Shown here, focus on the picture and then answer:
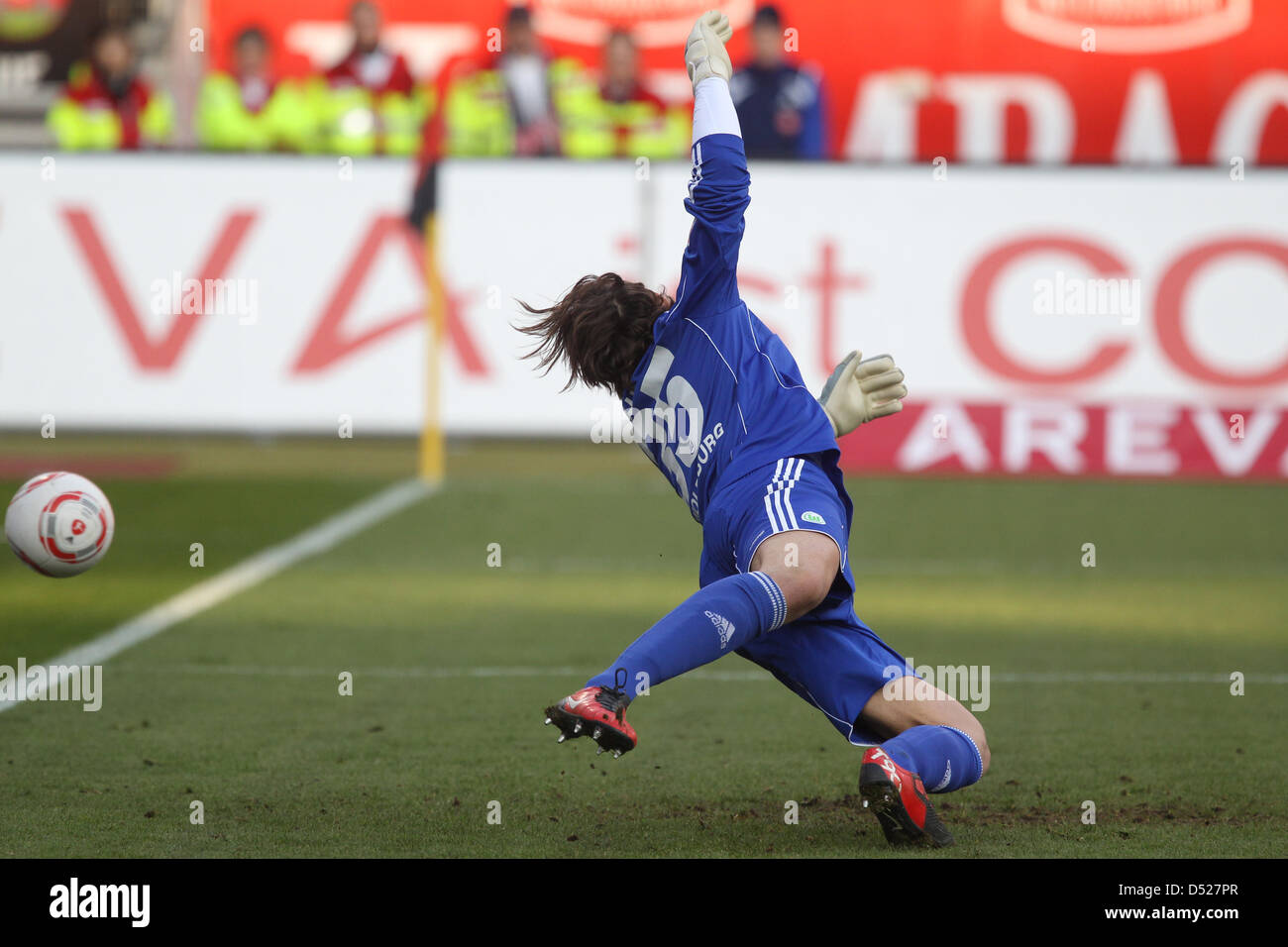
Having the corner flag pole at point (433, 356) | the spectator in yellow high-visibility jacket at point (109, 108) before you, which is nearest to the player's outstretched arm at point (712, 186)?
the corner flag pole at point (433, 356)

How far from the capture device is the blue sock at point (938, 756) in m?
4.51

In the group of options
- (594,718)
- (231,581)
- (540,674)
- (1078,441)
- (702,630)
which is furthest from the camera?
(1078,441)

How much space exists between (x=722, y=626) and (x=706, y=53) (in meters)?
1.48

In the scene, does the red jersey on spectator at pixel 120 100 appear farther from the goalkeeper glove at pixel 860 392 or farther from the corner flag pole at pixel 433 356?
the goalkeeper glove at pixel 860 392

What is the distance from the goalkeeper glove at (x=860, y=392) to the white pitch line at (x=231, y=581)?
9.93 feet

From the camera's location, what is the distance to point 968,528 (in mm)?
11156

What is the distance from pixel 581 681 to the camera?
688 cm

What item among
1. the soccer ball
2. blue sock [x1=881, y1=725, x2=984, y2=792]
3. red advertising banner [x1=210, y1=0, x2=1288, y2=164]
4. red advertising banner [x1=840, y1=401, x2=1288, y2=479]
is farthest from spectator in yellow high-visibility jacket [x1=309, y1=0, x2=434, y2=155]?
blue sock [x1=881, y1=725, x2=984, y2=792]

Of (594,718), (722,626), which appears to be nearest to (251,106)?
(722,626)

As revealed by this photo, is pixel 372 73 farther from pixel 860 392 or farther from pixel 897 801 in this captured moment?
pixel 897 801

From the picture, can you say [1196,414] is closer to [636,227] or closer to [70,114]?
[636,227]

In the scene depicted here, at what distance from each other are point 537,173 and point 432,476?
2279mm

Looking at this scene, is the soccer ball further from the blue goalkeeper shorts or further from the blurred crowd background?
the blurred crowd background

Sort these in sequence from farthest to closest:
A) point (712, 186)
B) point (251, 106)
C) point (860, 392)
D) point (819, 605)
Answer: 1. point (251, 106)
2. point (860, 392)
3. point (819, 605)
4. point (712, 186)
